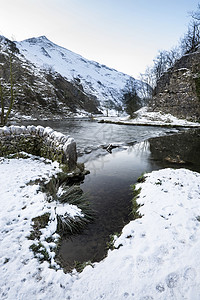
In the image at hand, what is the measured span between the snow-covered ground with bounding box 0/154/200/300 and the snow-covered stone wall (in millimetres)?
2237

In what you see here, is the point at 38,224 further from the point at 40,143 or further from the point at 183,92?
the point at 183,92

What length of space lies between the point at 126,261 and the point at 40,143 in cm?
623

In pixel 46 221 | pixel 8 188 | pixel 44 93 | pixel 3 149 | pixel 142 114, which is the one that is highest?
pixel 44 93

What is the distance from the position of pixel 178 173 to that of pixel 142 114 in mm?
29770

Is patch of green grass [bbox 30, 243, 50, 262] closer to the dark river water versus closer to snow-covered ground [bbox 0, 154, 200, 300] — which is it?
snow-covered ground [bbox 0, 154, 200, 300]

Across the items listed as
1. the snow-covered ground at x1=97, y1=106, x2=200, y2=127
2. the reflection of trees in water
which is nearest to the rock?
the reflection of trees in water

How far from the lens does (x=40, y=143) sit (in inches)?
278

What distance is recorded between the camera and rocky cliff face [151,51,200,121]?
83.1 feet

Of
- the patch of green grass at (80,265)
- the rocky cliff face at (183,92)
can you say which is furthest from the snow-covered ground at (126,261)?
the rocky cliff face at (183,92)

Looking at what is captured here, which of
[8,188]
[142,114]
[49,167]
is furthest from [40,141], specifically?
[142,114]

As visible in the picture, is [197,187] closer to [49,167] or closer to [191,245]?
[191,245]

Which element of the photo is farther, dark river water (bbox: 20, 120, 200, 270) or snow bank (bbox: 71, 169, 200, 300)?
dark river water (bbox: 20, 120, 200, 270)

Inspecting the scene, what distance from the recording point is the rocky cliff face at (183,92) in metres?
25.3

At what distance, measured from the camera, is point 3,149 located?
6.42 metres
